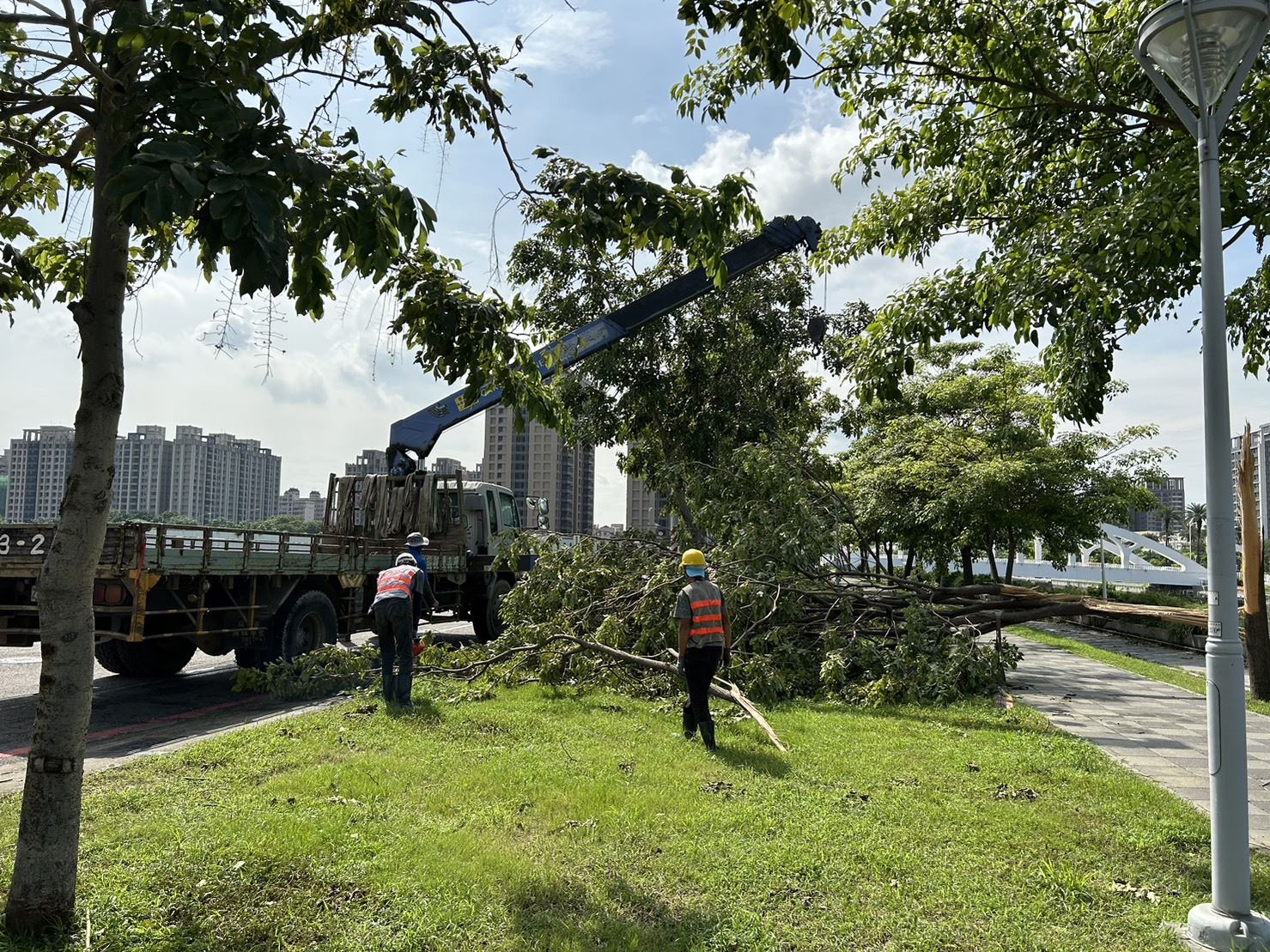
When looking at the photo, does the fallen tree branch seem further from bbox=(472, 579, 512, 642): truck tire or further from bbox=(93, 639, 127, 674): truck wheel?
bbox=(472, 579, 512, 642): truck tire

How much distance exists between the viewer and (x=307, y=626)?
11.4 meters

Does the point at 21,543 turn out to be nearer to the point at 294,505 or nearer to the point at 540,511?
the point at 540,511

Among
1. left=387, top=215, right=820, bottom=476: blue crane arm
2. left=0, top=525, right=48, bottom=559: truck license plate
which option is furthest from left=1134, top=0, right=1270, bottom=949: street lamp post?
left=387, top=215, right=820, bottom=476: blue crane arm

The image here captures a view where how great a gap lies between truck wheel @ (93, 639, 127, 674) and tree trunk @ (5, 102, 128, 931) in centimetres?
830

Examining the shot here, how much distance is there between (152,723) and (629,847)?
244 inches

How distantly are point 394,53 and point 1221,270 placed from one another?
4.48 meters

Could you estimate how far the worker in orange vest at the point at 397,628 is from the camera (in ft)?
28.5

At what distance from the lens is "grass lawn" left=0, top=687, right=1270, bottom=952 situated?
372 centimetres

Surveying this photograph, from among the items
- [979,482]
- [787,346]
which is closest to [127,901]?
[787,346]

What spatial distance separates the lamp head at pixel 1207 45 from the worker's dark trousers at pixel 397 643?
7.58 metres

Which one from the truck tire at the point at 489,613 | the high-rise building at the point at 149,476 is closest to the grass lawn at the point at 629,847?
the truck tire at the point at 489,613

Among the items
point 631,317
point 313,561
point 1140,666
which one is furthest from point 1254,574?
point 313,561

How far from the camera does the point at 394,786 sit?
18.8ft

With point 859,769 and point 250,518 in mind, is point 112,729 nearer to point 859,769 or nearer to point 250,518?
point 859,769
